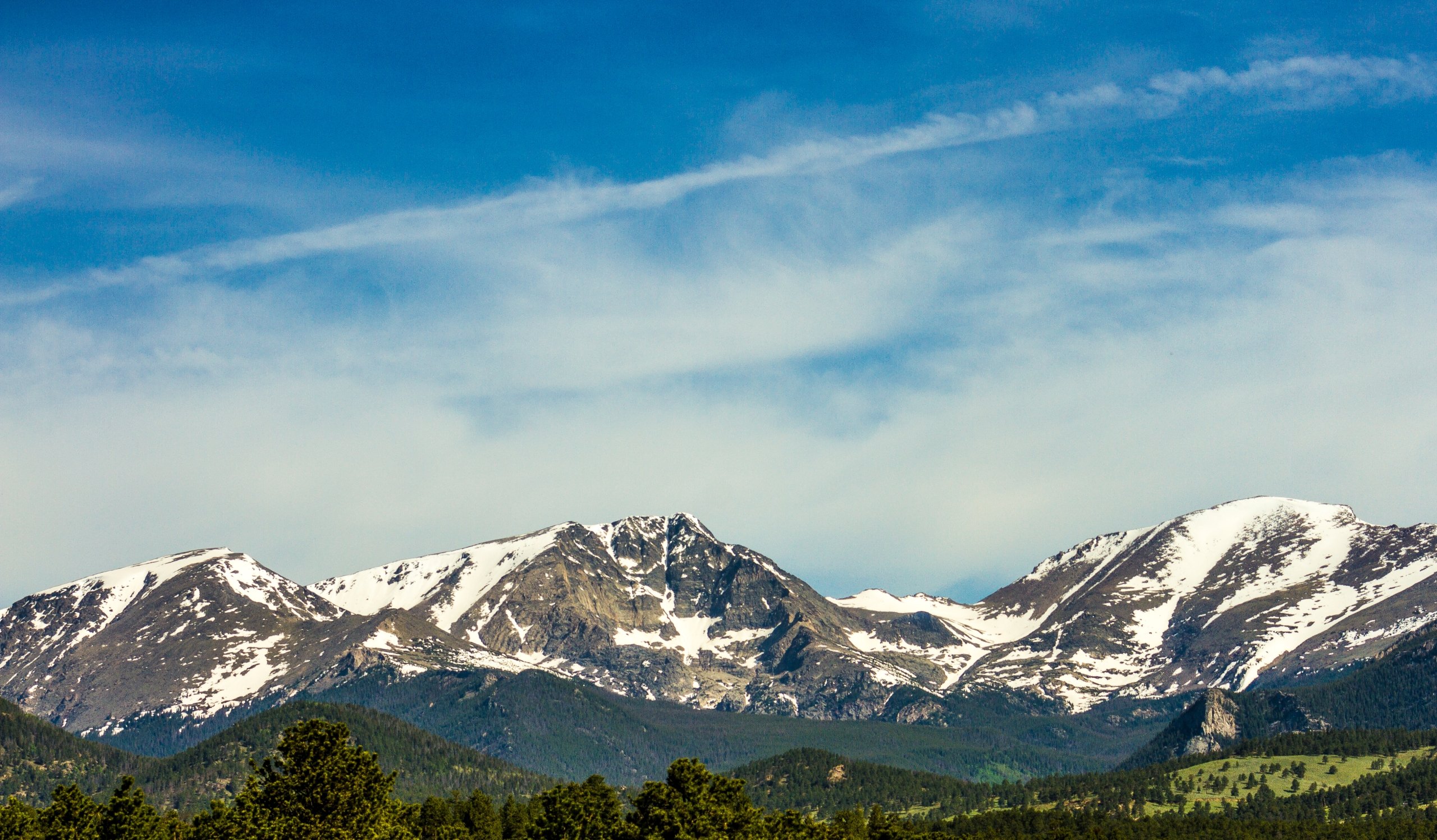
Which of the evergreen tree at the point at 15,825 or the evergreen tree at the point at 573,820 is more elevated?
the evergreen tree at the point at 15,825

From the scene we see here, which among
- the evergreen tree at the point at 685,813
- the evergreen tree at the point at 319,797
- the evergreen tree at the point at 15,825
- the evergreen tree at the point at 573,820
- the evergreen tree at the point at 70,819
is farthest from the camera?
the evergreen tree at the point at 573,820

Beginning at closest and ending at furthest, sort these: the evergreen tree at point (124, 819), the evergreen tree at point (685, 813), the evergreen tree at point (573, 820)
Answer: the evergreen tree at point (685, 813) → the evergreen tree at point (124, 819) → the evergreen tree at point (573, 820)

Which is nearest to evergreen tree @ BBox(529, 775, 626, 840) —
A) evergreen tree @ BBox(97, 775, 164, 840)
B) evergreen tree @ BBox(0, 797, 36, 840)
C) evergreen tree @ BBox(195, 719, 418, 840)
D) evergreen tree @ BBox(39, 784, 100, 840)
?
evergreen tree @ BBox(195, 719, 418, 840)

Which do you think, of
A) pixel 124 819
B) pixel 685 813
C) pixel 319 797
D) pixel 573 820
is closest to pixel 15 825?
pixel 124 819

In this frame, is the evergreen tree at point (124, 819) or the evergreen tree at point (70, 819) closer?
the evergreen tree at point (70, 819)

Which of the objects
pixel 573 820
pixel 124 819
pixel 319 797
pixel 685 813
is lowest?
pixel 573 820

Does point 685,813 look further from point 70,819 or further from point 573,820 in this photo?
point 70,819

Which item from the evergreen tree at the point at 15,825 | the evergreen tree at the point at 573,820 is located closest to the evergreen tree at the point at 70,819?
the evergreen tree at the point at 15,825

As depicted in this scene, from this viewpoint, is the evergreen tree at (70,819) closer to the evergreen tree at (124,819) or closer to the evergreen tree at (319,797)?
the evergreen tree at (124,819)

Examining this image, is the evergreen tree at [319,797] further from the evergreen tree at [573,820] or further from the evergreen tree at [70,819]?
the evergreen tree at [573,820]

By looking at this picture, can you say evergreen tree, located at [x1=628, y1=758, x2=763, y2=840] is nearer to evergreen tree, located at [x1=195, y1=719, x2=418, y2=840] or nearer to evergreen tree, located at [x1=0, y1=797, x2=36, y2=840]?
evergreen tree, located at [x1=195, y1=719, x2=418, y2=840]

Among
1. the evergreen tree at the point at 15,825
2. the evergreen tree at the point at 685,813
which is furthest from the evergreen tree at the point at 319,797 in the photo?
the evergreen tree at the point at 15,825

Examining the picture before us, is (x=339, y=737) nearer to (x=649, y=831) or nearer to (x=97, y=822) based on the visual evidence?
(x=649, y=831)

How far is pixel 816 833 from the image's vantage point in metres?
164
